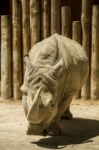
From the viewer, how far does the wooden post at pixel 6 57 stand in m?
7.46

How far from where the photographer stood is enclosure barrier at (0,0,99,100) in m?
7.30

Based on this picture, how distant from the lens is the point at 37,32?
7.39 meters

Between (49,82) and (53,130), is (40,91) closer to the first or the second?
(49,82)

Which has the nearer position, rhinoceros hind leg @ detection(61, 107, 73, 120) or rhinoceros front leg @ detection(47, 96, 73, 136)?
rhinoceros front leg @ detection(47, 96, 73, 136)

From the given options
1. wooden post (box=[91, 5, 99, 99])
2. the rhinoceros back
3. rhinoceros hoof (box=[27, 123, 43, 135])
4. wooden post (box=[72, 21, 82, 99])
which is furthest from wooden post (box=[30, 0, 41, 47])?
rhinoceros hoof (box=[27, 123, 43, 135])

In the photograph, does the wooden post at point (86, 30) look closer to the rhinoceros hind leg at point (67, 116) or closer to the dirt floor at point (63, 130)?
the dirt floor at point (63, 130)

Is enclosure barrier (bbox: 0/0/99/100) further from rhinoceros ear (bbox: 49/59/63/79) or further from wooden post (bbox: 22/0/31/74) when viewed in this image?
rhinoceros ear (bbox: 49/59/63/79)

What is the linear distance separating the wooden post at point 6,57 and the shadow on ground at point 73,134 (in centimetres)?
175

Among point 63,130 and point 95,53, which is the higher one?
point 95,53

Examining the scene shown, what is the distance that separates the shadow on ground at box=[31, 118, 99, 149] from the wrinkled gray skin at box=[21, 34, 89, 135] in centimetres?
12

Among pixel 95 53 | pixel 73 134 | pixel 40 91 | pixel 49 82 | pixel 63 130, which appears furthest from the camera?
pixel 95 53

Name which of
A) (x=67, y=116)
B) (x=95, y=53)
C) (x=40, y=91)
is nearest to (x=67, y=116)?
(x=67, y=116)

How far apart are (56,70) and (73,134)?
33.8 inches

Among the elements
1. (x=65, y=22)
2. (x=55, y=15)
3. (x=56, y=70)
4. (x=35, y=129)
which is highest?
(x=55, y=15)
